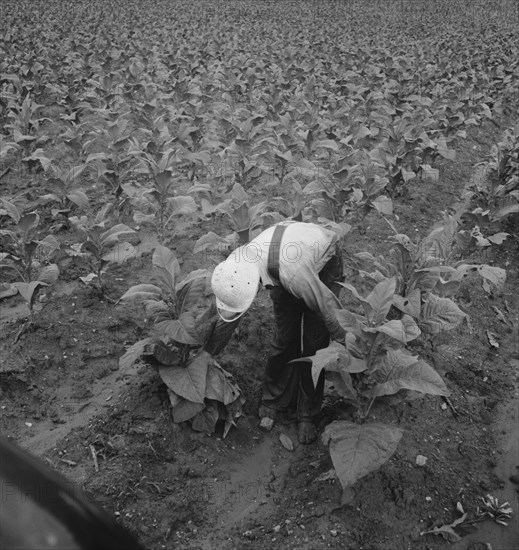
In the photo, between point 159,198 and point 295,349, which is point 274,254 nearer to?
point 295,349

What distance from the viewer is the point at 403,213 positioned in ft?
23.1

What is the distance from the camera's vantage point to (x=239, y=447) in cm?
376

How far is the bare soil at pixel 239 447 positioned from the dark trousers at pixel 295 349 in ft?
0.55

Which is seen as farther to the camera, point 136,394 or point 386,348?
point 136,394

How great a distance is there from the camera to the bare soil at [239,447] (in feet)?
10.6

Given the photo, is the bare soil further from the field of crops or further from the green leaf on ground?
the green leaf on ground

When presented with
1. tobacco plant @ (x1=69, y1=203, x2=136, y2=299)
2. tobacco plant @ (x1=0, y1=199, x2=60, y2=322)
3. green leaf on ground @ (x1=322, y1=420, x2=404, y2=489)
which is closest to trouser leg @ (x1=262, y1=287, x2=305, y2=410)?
green leaf on ground @ (x1=322, y1=420, x2=404, y2=489)

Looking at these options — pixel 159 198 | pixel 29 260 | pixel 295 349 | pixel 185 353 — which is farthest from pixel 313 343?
pixel 159 198

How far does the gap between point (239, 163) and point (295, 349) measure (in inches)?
151

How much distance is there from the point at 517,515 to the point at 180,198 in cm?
388

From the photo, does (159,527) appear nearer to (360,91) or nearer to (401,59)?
(360,91)

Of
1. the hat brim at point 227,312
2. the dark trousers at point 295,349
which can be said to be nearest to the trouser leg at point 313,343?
the dark trousers at point 295,349

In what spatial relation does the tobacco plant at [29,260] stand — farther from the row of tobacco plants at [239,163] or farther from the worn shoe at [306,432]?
the worn shoe at [306,432]

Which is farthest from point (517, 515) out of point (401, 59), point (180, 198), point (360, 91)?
point (401, 59)
